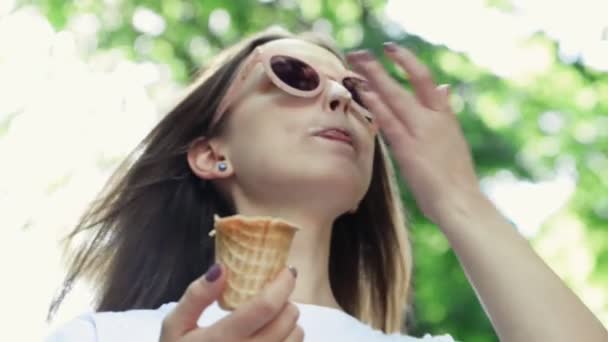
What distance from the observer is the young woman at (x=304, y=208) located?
192 cm

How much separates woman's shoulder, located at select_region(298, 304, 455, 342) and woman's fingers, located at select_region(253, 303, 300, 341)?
1.95ft

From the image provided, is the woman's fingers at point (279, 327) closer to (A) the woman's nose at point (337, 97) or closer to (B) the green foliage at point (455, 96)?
(A) the woman's nose at point (337, 97)

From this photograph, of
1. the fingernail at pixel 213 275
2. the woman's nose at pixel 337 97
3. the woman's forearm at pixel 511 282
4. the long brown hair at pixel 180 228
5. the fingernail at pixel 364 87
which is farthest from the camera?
the long brown hair at pixel 180 228

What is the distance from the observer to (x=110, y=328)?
2.11 metres

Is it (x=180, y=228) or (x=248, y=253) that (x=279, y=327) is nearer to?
(x=248, y=253)

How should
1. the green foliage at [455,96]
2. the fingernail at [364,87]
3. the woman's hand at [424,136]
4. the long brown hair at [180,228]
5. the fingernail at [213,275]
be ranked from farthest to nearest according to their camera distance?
the green foliage at [455,96] → the long brown hair at [180,228] → the fingernail at [364,87] → the woman's hand at [424,136] → the fingernail at [213,275]

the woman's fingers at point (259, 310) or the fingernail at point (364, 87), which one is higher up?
the woman's fingers at point (259, 310)

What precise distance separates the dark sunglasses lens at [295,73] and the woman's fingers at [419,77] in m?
0.25

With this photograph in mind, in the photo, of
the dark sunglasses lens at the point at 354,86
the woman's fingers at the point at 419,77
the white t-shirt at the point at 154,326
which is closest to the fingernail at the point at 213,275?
the white t-shirt at the point at 154,326

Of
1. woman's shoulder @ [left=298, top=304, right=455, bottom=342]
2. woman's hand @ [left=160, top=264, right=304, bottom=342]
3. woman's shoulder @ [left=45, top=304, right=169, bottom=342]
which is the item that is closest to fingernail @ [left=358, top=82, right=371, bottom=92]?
woman's shoulder @ [left=298, top=304, right=455, bottom=342]

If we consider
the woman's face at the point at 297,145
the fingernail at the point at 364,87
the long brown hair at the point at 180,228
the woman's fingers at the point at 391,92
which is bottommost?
the long brown hair at the point at 180,228

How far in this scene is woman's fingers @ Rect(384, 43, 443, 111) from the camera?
6.68 ft

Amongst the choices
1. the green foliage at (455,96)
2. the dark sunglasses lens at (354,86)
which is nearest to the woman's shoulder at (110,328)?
the dark sunglasses lens at (354,86)

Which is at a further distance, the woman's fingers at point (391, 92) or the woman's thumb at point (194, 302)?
the woman's fingers at point (391, 92)
